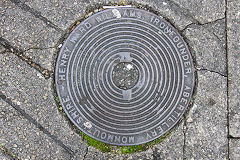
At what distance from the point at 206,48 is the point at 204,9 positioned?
0.46 metres

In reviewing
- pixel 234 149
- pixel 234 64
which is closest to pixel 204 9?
pixel 234 64

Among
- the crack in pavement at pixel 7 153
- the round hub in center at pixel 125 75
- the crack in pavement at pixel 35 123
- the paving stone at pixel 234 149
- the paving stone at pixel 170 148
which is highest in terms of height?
the round hub in center at pixel 125 75

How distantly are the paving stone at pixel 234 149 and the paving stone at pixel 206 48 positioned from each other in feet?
2.58

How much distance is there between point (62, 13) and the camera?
2.82 metres

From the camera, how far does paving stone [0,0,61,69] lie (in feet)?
9.13

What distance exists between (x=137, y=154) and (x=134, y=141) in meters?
0.15

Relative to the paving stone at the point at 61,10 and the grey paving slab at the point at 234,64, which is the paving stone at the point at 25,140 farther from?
the grey paving slab at the point at 234,64

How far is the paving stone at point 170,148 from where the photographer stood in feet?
8.89

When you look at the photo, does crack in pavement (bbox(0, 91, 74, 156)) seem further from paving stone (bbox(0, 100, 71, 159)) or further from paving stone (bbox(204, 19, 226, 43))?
paving stone (bbox(204, 19, 226, 43))

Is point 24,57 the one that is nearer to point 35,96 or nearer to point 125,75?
point 35,96

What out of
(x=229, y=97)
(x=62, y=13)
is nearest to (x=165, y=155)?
(x=229, y=97)

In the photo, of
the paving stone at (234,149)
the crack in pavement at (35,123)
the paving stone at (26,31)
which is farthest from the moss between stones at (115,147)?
the paving stone at (26,31)

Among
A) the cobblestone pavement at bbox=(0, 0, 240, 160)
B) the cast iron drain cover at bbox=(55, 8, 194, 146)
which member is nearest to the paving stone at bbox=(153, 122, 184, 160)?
the cobblestone pavement at bbox=(0, 0, 240, 160)

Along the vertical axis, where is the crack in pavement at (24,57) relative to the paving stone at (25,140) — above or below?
above
